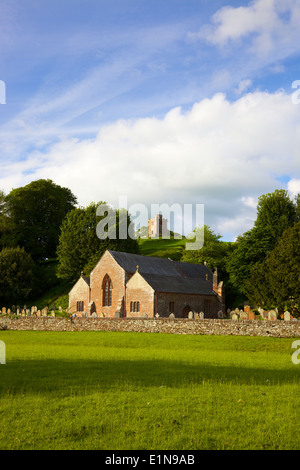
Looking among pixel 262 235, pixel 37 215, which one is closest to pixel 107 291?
pixel 262 235

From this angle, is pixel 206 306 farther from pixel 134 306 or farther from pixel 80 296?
pixel 80 296

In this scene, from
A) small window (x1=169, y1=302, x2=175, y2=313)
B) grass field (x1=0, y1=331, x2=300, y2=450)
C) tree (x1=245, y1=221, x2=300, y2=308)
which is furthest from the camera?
small window (x1=169, y1=302, x2=175, y2=313)

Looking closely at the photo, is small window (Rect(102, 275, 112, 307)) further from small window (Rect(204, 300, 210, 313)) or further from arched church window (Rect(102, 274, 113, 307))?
small window (Rect(204, 300, 210, 313))

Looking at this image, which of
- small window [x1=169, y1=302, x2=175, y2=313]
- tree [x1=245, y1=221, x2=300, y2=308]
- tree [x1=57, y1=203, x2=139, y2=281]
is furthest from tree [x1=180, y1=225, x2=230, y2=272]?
tree [x1=245, y1=221, x2=300, y2=308]

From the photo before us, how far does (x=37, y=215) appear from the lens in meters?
93.1

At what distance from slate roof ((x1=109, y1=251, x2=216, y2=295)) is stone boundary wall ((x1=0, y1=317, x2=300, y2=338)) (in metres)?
15.6

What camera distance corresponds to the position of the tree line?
4841 cm

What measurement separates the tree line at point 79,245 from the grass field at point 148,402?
27.9 metres

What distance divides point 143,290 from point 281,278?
18.6 metres

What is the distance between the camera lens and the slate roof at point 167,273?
5828 cm

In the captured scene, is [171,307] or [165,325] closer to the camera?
[165,325]

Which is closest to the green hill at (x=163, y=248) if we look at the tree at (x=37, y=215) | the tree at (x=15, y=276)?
the tree at (x=37, y=215)

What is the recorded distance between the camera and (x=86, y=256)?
76250 mm

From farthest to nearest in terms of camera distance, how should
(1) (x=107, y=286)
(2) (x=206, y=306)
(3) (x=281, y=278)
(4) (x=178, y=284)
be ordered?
1. (2) (x=206, y=306)
2. (4) (x=178, y=284)
3. (1) (x=107, y=286)
4. (3) (x=281, y=278)
